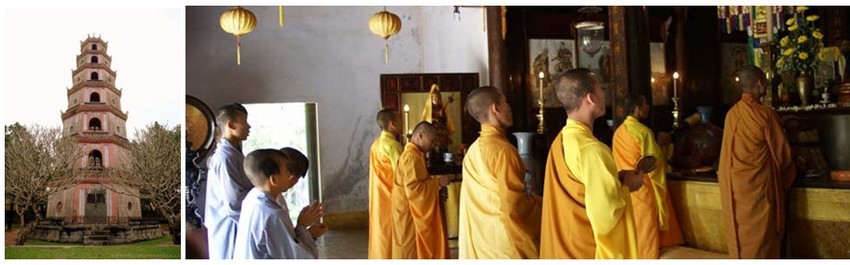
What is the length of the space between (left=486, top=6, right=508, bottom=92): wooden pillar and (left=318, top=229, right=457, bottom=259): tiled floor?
5.92 feet

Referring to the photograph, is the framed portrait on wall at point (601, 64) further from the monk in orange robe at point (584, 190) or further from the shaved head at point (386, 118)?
the monk in orange robe at point (584, 190)

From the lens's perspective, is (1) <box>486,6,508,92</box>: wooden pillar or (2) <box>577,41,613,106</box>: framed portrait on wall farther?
(2) <box>577,41,613,106</box>: framed portrait on wall

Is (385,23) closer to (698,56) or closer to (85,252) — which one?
(85,252)

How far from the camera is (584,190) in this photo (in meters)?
3.48

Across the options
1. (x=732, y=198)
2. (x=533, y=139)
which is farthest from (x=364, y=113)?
(x=732, y=198)

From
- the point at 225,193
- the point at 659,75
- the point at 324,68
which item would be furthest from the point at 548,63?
the point at 225,193

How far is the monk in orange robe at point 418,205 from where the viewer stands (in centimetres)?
535

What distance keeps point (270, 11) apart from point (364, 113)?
62.9 inches

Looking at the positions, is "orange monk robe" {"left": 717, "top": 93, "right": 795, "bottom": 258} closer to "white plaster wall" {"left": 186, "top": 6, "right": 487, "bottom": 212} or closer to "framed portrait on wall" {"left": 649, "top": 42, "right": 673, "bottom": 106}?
"framed portrait on wall" {"left": 649, "top": 42, "right": 673, "bottom": 106}

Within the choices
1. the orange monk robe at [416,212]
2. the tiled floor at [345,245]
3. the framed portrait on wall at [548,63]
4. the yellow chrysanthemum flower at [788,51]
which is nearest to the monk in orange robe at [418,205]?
the orange monk robe at [416,212]

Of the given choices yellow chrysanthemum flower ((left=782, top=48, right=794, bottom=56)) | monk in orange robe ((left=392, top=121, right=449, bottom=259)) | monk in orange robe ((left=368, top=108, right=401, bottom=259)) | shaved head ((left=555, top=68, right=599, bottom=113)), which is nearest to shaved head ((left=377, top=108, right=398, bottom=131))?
monk in orange robe ((left=368, top=108, right=401, bottom=259))

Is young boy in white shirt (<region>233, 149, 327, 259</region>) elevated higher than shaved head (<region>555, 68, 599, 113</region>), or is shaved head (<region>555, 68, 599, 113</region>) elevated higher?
shaved head (<region>555, 68, 599, 113</region>)

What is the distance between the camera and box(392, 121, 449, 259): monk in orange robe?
5352 mm

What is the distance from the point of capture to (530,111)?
8.70 metres
